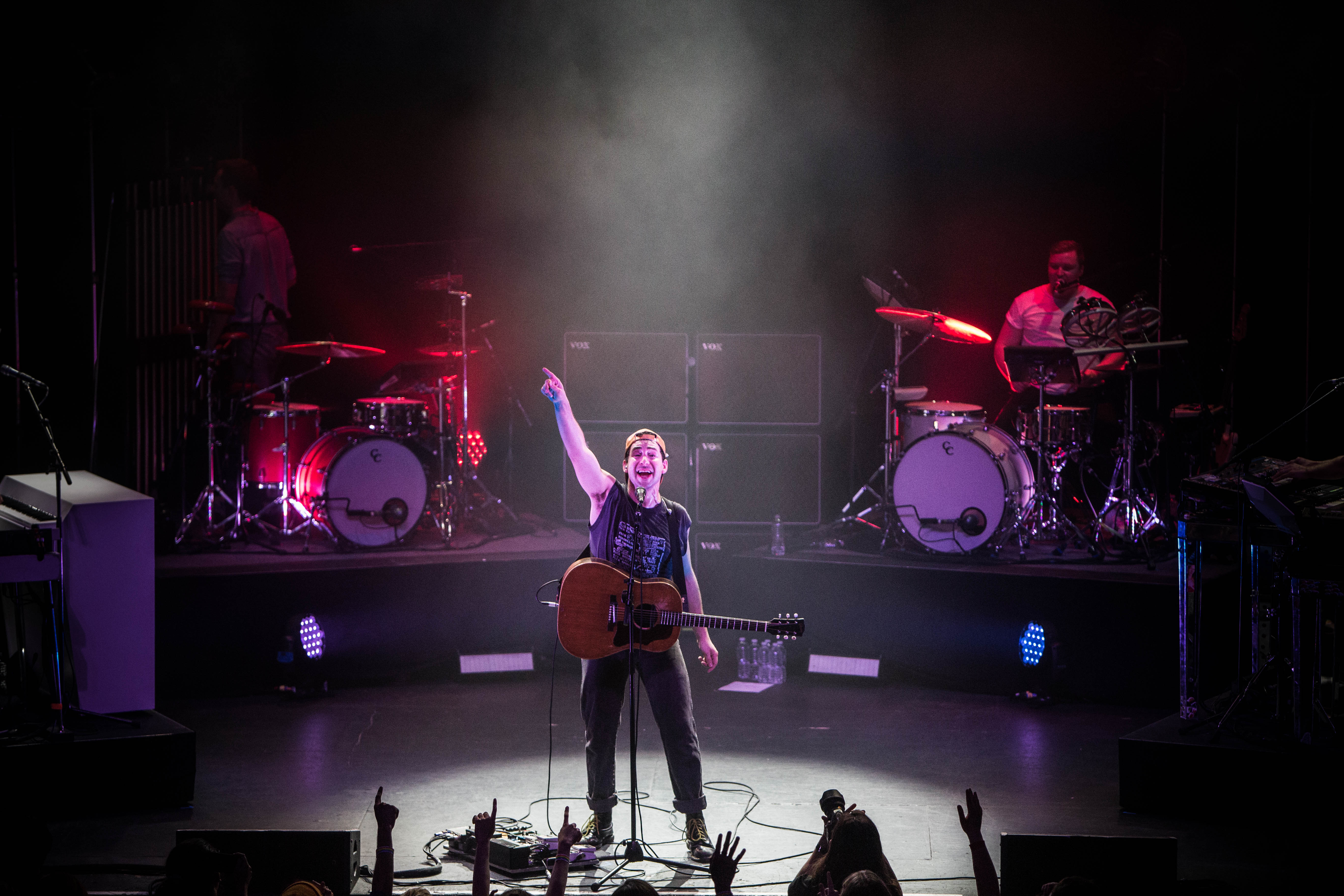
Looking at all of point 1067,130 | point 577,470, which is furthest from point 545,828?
point 1067,130

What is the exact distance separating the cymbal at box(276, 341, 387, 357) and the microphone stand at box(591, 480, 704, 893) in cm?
403

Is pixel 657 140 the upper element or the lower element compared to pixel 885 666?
upper

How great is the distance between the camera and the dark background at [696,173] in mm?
9680

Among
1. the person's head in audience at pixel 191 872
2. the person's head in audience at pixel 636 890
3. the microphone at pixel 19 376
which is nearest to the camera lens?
the person's head in audience at pixel 636 890

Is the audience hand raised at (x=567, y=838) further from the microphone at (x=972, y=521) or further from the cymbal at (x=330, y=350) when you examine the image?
the cymbal at (x=330, y=350)

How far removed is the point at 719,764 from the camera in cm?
706

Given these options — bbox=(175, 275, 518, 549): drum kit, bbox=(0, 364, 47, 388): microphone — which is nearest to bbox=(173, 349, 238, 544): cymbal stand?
bbox=(175, 275, 518, 549): drum kit

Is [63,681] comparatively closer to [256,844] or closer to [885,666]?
[256,844]

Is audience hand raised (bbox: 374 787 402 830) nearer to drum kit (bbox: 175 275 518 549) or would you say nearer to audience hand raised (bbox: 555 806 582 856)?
audience hand raised (bbox: 555 806 582 856)

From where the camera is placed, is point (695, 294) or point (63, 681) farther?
point (695, 294)

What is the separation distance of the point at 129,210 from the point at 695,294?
461 cm

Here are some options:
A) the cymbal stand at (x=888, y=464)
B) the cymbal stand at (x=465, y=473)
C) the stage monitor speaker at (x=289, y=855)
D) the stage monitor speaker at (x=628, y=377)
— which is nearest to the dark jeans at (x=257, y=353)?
the cymbal stand at (x=465, y=473)

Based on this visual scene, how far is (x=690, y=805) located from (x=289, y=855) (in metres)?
1.82

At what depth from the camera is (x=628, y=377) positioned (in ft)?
35.0
